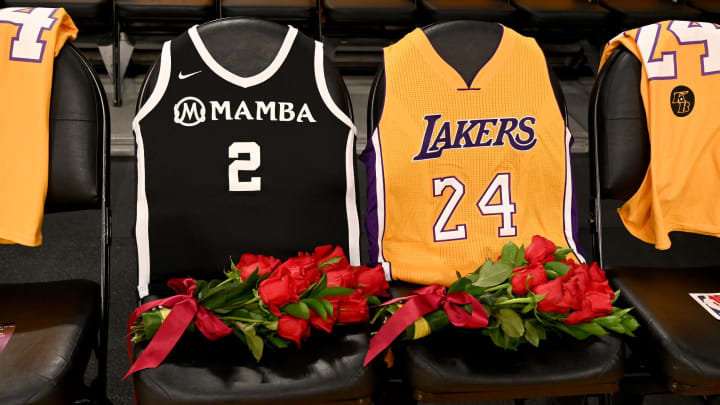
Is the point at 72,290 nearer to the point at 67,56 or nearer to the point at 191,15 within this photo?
the point at 67,56

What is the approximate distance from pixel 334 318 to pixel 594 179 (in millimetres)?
904

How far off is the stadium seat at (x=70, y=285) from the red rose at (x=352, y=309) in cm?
58

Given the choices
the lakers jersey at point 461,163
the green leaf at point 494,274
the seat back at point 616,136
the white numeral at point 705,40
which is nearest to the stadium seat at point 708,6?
the white numeral at point 705,40

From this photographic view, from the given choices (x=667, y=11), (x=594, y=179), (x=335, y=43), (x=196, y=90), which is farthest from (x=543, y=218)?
(x=667, y=11)

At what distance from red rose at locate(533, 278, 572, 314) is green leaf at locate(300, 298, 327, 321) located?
0.46m

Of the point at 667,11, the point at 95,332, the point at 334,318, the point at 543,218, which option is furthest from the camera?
the point at 667,11

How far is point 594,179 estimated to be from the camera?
196cm

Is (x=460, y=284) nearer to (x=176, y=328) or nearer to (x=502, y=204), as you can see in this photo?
(x=502, y=204)

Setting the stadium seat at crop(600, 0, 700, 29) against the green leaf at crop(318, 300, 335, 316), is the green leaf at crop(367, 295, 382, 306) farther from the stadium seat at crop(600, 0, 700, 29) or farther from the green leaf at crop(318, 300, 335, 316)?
the stadium seat at crop(600, 0, 700, 29)

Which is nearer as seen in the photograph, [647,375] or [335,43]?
[647,375]

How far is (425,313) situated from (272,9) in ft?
8.65

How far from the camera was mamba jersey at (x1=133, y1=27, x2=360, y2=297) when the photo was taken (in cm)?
178

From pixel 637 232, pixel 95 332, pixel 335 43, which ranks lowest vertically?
pixel 95 332

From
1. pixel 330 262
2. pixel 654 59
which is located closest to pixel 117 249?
pixel 330 262
